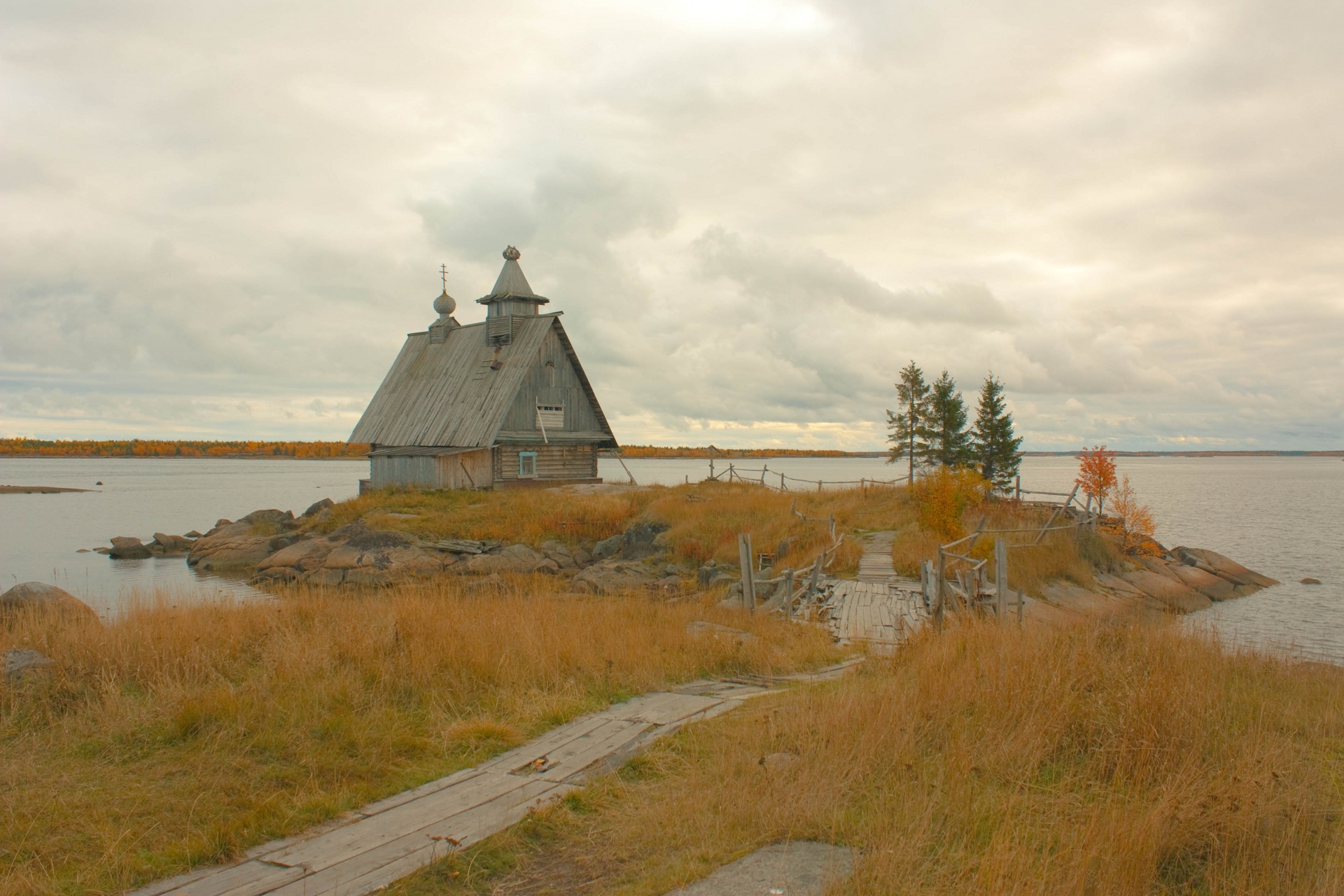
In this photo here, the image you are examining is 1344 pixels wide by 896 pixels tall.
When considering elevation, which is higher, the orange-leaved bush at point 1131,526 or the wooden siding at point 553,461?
the wooden siding at point 553,461

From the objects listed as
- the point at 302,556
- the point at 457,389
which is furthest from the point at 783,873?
the point at 457,389

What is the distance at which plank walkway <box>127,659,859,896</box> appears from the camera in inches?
199

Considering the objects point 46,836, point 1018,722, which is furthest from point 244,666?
point 1018,722

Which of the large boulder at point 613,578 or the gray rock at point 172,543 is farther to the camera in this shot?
the gray rock at point 172,543

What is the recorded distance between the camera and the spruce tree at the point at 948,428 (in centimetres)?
5094

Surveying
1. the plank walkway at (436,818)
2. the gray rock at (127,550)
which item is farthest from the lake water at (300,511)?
the plank walkway at (436,818)

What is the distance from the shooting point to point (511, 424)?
3756cm

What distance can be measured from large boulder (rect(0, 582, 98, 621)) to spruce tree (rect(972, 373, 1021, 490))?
46.0 metres

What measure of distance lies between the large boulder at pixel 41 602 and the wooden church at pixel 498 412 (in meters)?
23.4

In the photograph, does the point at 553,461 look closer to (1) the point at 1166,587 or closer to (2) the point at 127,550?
(2) the point at 127,550

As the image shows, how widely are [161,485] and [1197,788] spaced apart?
111359 millimetres

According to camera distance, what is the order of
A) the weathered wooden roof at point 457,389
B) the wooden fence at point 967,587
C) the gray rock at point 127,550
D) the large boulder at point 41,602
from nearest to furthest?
the large boulder at point 41,602 < the wooden fence at point 967,587 < the gray rock at point 127,550 < the weathered wooden roof at point 457,389

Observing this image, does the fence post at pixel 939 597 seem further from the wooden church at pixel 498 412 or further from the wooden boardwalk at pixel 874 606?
the wooden church at pixel 498 412

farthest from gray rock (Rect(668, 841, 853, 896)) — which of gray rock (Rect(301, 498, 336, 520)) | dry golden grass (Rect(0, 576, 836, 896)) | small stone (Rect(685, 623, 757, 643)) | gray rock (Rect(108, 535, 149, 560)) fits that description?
gray rock (Rect(108, 535, 149, 560))
